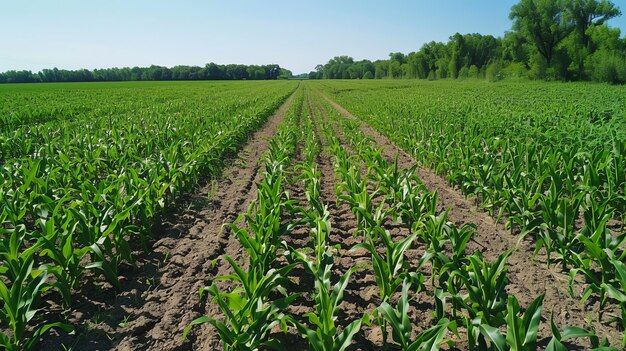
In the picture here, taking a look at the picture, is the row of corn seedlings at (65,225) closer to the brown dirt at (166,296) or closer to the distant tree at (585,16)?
the brown dirt at (166,296)

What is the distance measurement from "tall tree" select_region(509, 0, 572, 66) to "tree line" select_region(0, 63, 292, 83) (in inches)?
3668

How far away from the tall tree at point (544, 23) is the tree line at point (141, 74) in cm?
9316

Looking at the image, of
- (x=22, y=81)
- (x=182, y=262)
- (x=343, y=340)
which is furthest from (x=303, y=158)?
(x=22, y=81)

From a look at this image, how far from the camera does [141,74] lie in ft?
380

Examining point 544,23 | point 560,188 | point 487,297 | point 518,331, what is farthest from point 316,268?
point 544,23

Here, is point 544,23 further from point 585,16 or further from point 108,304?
point 108,304

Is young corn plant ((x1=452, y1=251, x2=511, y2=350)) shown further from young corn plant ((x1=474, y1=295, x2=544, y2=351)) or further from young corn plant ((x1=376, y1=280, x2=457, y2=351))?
young corn plant ((x1=474, y1=295, x2=544, y2=351))

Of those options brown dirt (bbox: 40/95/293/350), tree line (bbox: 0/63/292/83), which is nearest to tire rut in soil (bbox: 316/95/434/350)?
brown dirt (bbox: 40/95/293/350)

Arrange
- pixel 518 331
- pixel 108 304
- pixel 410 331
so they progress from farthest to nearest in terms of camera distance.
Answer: pixel 108 304
pixel 410 331
pixel 518 331

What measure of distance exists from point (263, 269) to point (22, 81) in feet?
384

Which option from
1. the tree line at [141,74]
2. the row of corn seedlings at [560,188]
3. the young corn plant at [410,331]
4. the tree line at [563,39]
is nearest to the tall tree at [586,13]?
the tree line at [563,39]

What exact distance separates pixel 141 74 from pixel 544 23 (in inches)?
4329

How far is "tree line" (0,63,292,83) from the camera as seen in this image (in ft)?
307

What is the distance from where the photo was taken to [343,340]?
7.75ft
